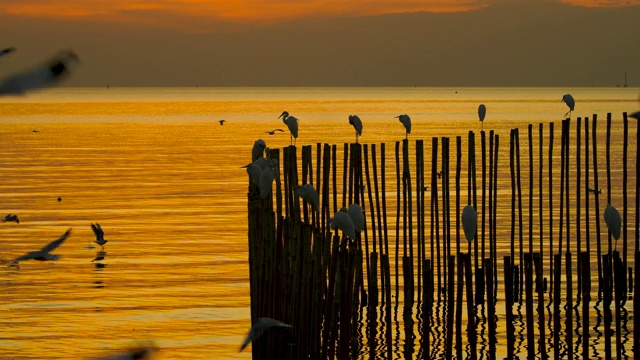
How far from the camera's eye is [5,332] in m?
9.92

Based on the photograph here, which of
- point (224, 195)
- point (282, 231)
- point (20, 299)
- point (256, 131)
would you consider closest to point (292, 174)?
point (282, 231)

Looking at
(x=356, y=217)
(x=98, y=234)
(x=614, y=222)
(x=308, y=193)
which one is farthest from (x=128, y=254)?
(x=614, y=222)

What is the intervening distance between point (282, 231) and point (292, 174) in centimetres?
127

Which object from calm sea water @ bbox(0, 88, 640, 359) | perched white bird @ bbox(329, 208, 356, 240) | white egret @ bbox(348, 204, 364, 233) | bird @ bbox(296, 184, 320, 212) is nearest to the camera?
perched white bird @ bbox(329, 208, 356, 240)

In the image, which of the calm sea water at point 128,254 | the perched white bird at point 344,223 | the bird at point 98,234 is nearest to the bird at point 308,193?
the perched white bird at point 344,223

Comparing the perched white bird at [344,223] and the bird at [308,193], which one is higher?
the bird at [308,193]

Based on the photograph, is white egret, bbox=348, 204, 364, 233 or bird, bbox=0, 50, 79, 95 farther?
white egret, bbox=348, 204, 364, 233

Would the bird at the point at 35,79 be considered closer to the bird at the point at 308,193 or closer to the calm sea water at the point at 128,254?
the calm sea water at the point at 128,254

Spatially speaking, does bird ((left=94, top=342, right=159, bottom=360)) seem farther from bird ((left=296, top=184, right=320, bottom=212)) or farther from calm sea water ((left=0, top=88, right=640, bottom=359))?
bird ((left=296, top=184, right=320, bottom=212))

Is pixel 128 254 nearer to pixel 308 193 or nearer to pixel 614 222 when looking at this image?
pixel 308 193

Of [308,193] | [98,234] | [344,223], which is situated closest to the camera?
[344,223]

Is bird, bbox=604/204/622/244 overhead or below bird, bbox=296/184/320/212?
below

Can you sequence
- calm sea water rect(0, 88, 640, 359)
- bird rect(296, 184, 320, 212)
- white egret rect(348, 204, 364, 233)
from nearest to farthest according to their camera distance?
white egret rect(348, 204, 364, 233) → bird rect(296, 184, 320, 212) → calm sea water rect(0, 88, 640, 359)

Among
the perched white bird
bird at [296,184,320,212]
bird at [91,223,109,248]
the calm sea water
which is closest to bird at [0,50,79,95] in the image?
the calm sea water
